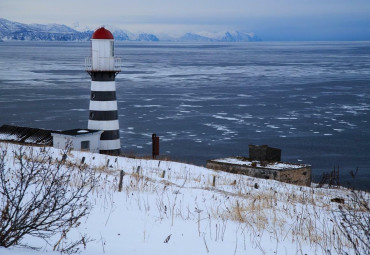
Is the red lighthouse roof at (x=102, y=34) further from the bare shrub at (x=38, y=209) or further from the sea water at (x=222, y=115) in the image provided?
the bare shrub at (x=38, y=209)

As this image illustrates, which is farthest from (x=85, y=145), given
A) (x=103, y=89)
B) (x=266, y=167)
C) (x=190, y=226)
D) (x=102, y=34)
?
(x=190, y=226)

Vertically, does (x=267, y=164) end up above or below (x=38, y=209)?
below

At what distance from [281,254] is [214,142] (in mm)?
22102

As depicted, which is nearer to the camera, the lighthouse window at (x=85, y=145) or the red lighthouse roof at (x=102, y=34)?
the lighthouse window at (x=85, y=145)

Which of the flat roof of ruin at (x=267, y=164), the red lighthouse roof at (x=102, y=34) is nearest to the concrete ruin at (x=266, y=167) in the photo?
the flat roof of ruin at (x=267, y=164)

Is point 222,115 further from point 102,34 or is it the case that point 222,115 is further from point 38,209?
point 38,209

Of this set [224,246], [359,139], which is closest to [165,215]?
[224,246]

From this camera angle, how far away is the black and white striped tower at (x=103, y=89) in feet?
62.9

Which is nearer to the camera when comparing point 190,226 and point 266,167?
point 190,226

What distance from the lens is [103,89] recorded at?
19.2 m

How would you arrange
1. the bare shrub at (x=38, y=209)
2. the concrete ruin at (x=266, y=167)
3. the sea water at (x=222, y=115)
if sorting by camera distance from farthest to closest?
the sea water at (x=222, y=115), the concrete ruin at (x=266, y=167), the bare shrub at (x=38, y=209)

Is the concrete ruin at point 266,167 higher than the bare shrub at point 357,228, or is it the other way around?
the bare shrub at point 357,228

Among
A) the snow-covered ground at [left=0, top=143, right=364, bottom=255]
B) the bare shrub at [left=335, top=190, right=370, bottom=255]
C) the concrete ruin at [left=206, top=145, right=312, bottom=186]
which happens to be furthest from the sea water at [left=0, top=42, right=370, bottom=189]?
the bare shrub at [left=335, top=190, right=370, bottom=255]

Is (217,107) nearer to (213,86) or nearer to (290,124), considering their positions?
(290,124)
